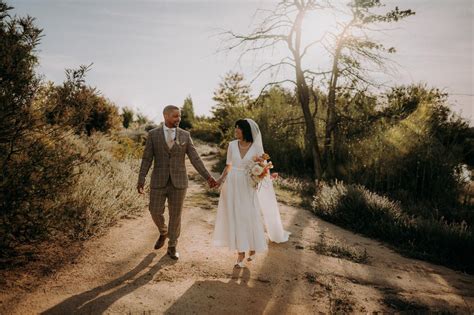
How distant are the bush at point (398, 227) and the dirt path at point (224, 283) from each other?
638 mm

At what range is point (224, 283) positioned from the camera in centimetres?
409

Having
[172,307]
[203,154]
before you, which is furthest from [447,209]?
[203,154]

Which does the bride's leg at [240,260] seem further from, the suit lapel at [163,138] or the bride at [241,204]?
the suit lapel at [163,138]

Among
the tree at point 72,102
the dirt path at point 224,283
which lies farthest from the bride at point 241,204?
the tree at point 72,102

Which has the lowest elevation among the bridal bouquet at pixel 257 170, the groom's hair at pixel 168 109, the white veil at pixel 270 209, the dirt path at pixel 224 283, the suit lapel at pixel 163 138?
the dirt path at pixel 224 283

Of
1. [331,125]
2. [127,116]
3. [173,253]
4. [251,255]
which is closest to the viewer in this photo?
[173,253]

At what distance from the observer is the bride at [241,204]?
4.57 metres

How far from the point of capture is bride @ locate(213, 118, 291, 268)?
4.57 metres

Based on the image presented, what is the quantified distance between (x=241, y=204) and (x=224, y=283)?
1074 mm

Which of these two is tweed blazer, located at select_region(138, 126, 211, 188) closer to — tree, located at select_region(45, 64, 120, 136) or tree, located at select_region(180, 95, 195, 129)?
tree, located at select_region(45, 64, 120, 136)

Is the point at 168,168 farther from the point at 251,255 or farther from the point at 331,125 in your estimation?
the point at 331,125

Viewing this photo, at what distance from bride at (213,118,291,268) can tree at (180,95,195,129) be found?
82.5 feet

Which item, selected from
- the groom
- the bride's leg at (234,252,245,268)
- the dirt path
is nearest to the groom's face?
the groom

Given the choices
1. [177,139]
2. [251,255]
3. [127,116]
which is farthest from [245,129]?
[127,116]
